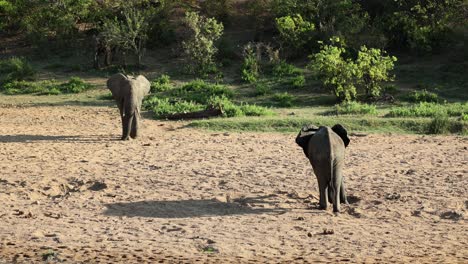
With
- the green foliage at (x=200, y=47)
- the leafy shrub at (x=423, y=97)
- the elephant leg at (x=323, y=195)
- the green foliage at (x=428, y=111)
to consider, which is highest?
the green foliage at (x=200, y=47)

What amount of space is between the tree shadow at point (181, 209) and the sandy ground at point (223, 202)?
0.03 metres

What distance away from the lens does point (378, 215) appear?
31.3 ft

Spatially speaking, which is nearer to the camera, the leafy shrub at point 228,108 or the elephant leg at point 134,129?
the elephant leg at point 134,129

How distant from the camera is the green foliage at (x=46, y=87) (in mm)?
22453

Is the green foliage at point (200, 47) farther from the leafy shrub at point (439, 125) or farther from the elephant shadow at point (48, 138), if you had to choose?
the leafy shrub at point (439, 125)

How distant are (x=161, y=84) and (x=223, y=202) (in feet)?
41.4

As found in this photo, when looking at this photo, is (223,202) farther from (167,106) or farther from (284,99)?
(284,99)

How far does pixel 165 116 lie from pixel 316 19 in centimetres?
1037

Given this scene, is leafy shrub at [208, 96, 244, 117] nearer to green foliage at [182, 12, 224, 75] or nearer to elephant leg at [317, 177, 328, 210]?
green foliage at [182, 12, 224, 75]

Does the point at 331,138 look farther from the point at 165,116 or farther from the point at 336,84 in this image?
the point at 336,84

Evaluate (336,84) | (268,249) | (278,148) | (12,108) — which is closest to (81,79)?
(12,108)

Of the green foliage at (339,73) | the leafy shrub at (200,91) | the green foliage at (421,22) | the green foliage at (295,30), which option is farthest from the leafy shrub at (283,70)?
the green foliage at (421,22)

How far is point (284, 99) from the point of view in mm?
20281

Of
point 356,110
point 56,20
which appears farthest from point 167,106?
point 56,20
